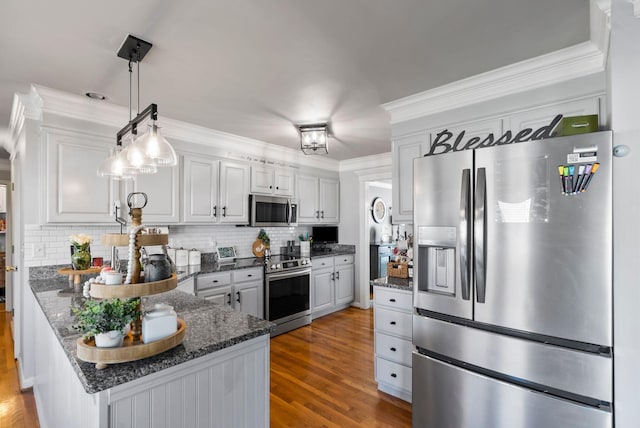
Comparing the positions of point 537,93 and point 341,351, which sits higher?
point 537,93

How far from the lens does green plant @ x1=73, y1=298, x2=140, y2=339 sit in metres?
1.13

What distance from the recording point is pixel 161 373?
1.20 meters

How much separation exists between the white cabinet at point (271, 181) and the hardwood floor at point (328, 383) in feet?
6.23

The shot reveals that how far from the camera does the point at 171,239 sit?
3676mm

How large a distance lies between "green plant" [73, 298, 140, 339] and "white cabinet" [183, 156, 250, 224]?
236cm

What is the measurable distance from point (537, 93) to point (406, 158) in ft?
3.34

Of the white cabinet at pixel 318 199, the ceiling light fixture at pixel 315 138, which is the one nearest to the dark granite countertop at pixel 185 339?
the ceiling light fixture at pixel 315 138

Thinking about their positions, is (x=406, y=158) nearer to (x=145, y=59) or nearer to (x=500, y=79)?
(x=500, y=79)

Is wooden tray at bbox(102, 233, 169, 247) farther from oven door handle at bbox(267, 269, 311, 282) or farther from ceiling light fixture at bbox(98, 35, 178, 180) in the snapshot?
oven door handle at bbox(267, 269, 311, 282)

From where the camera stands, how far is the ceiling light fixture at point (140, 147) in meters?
1.62

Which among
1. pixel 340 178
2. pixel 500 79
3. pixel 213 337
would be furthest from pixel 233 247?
pixel 500 79

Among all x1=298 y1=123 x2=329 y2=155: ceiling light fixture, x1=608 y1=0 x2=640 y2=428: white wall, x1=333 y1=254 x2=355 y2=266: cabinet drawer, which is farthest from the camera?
x1=333 y1=254 x2=355 y2=266: cabinet drawer

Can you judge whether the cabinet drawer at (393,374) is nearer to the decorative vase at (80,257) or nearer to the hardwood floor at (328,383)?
the hardwood floor at (328,383)

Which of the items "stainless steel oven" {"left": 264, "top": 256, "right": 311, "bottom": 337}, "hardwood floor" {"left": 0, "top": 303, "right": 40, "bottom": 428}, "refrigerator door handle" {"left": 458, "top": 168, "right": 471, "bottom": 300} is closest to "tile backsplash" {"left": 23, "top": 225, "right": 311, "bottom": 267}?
"stainless steel oven" {"left": 264, "top": 256, "right": 311, "bottom": 337}
